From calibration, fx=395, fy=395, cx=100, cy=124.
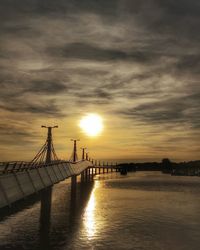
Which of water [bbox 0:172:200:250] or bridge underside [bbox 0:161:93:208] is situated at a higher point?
bridge underside [bbox 0:161:93:208]

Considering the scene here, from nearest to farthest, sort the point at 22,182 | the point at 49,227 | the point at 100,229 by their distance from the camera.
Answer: the point at 22,182, the point at 100,229, the point at 49,227

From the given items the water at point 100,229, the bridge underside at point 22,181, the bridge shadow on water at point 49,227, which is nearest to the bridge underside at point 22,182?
the bridge underside at point 22,181

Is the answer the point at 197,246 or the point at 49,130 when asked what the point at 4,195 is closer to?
the point at 197,246

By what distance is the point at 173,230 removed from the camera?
139 feet

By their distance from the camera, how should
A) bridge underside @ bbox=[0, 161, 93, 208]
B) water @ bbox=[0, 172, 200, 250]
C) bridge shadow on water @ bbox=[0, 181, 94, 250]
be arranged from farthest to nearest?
1. bridge underside @ bbox=[0, 161, 93, 208]
2. water @ bbox=[0, 172, 200, 250]
3. bridge shadow on water @ bbox=[0, 181, 94, 250]

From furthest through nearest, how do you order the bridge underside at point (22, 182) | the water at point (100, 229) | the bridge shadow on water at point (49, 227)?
the bridge underside at point (22, 182), the water at point (100, 229), the bridge shadow on water at point (49, 227)

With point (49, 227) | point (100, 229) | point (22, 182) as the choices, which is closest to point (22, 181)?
point (22, 182)

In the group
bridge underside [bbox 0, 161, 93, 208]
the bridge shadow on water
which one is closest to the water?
the bridge shadow on water

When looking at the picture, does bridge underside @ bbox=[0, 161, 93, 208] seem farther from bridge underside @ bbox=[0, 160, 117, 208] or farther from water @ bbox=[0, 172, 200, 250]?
water @ bbox=[0, 172, 200, 250]

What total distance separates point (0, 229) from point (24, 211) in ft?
46.2

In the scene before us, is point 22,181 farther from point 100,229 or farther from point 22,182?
point 100,229

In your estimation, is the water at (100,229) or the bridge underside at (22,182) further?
the bridge underside at (22,182)

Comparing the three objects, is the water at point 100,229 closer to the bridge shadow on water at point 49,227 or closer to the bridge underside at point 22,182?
the bridge shadow on water at point 49,227

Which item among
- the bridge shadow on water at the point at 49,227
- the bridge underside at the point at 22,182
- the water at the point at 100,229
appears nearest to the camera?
the bridge shadow on water at the point at 49,227
